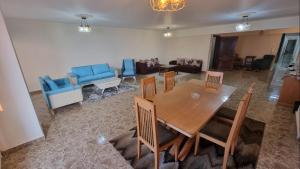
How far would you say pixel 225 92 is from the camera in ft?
7.40

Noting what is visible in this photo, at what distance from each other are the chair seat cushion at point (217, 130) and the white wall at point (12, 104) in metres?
2.51

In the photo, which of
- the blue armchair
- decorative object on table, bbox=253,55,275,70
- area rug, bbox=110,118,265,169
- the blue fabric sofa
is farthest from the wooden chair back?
decorative object on table, bbox=253,55,275,70

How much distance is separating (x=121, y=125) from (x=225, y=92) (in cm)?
193

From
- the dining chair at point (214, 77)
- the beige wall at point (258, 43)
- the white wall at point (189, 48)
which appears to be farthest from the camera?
the beige wall at point (258, 43)

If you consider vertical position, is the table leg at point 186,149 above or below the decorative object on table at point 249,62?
below

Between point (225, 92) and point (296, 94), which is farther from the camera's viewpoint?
point (296, 94)

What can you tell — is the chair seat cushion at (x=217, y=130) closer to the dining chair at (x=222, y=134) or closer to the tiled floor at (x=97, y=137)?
the dining chair at (x=222, y=134)

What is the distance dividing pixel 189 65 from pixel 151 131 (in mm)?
6196

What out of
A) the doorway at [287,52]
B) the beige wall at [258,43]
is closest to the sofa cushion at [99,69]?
the beige wall at [258,43]

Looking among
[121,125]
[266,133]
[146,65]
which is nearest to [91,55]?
[146,65]

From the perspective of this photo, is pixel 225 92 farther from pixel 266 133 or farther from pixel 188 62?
pixel 188 62

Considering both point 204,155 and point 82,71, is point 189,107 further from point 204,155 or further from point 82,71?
point 82,71

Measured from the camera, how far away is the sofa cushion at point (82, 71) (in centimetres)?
485

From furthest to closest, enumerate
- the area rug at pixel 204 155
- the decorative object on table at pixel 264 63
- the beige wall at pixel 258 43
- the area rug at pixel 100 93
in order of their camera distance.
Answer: the beige wall at pixel 258 43 → the decorative object on table at pixel 264 63 → the area rug at pixel 100 93 → the area rug at pixel 204 155
